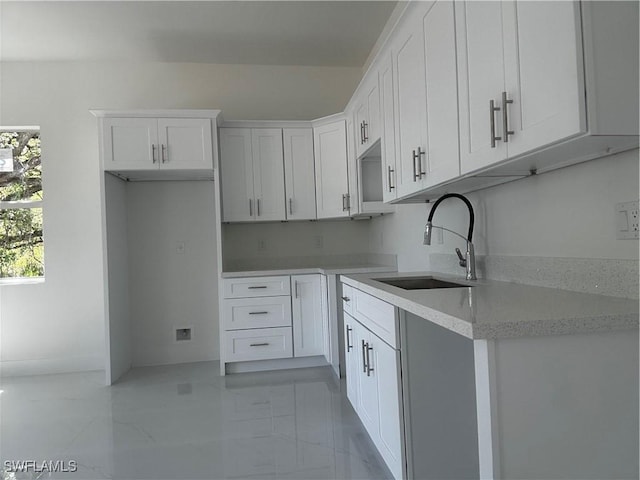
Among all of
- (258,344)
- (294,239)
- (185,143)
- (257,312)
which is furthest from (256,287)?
(185,143)

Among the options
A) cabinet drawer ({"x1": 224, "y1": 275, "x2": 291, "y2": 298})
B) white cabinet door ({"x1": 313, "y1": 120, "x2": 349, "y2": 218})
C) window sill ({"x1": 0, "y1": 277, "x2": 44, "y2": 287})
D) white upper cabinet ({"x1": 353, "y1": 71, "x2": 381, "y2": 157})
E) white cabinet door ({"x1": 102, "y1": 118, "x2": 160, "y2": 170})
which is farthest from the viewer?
window sill ({"x1": 0, "y1": 277, "x2": 44, "y2": 287})

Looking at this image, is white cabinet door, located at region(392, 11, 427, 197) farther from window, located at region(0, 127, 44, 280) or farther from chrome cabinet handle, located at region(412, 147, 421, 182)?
window, located at region(0, 127, 44, 280)

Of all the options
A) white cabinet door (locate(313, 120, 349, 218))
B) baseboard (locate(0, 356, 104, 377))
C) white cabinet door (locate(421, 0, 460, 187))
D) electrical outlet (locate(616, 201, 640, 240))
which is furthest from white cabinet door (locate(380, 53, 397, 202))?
baseboard (locate(0, 356, 104, 377))

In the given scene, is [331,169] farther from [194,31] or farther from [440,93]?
[440,93]

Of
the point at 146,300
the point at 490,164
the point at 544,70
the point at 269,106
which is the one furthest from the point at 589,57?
the point at 146,300

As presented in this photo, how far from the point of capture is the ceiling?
2906 millimetres

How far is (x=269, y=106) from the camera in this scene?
389 centimetres

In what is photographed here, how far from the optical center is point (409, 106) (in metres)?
1.99

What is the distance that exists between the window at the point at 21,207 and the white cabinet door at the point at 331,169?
2617 mm

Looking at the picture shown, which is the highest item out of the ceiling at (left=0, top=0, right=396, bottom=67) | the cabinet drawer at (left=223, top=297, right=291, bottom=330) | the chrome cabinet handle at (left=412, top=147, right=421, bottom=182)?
the ceiling at (left=0, top=0, right=396, bottom=67)

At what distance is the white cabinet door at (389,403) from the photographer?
1.51m

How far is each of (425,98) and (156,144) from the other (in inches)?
92.6

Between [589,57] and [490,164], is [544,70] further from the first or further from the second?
[490,164]

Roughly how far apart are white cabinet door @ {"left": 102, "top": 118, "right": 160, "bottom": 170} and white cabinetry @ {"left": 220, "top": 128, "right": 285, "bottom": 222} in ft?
1.90
